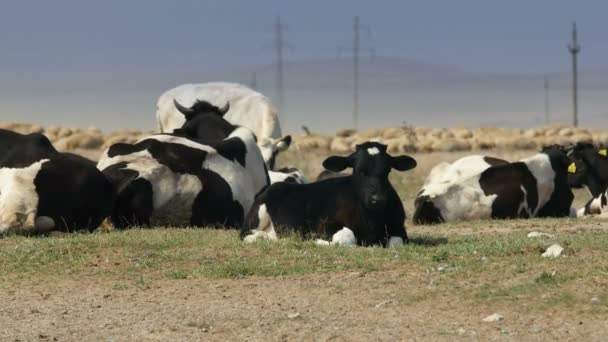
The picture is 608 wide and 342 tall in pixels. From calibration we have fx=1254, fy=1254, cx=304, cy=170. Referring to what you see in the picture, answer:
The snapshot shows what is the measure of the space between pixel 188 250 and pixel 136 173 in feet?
14.3

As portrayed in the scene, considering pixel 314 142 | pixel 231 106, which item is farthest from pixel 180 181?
pixel 314 142

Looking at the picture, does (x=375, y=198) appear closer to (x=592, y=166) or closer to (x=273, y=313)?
(x=273, y=313)

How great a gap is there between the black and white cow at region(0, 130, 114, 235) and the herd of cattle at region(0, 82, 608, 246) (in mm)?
14

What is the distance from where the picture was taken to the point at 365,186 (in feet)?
48.9

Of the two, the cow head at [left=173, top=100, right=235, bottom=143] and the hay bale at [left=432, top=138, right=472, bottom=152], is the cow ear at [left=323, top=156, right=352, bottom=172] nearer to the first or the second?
the cow head at [left=173, top=100, right=235, bottom=143]

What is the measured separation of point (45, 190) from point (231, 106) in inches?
613

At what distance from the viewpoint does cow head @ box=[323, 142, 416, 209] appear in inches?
580

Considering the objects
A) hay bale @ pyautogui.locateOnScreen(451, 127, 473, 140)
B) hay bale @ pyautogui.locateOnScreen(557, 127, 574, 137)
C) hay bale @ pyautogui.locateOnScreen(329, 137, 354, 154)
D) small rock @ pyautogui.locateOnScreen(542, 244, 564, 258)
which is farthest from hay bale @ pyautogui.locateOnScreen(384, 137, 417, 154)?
small rock @ pyautogui.locateOnScreen(542, 244, 564, 258)

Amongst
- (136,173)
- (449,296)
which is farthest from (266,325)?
(136,173)

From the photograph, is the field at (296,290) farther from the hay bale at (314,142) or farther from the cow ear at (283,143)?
the hay bale at (314,142)

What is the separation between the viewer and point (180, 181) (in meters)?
18.9

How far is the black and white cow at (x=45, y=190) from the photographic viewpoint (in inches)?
666

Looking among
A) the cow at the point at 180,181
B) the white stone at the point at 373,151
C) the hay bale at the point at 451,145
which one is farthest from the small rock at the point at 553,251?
the hay bale at the point at 451,145

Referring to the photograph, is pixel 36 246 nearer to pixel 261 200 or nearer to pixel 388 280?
pixel 261 200
